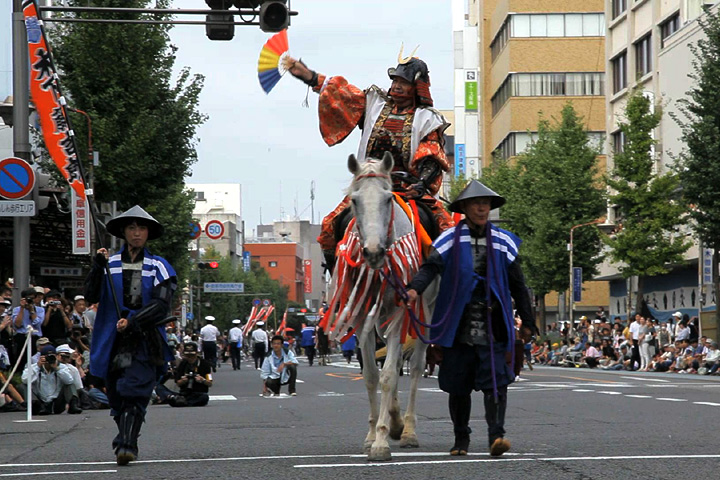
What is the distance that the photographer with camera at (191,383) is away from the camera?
21.5 meters

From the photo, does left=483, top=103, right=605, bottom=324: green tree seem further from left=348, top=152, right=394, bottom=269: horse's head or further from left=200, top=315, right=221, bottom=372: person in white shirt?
left=348, top=152, right=394, bottom=269: horse's head

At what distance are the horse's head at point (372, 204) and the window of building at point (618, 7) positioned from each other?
53.9 meters

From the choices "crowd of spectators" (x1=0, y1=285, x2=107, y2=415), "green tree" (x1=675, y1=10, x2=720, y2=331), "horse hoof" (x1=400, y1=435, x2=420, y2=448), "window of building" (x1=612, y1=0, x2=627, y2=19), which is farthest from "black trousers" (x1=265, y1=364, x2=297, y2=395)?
"window of building" (x1=612, y1=0, x2=627, y2=19)

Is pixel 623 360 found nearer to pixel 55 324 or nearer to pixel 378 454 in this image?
pixel 55 324

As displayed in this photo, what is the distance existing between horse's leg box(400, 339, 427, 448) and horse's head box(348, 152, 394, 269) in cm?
113

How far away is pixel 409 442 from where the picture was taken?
34.7 feet

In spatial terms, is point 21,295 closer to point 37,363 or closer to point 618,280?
point 37,363

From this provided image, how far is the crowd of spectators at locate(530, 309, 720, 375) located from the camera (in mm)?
34938

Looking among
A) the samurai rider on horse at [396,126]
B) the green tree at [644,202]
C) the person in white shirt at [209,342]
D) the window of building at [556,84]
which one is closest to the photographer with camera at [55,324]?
the samurai rider on horse at [396,126]

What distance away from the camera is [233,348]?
48.9m

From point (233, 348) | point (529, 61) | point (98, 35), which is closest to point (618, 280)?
point (529, 61)

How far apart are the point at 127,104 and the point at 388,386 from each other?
2686cm

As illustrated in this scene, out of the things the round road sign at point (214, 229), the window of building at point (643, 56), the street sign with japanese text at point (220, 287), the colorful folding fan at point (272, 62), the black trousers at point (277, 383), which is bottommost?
the black trousers at point (277, 383)

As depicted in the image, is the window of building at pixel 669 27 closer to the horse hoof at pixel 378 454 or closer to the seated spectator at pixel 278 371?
the seated spectator at pixel 278 371
